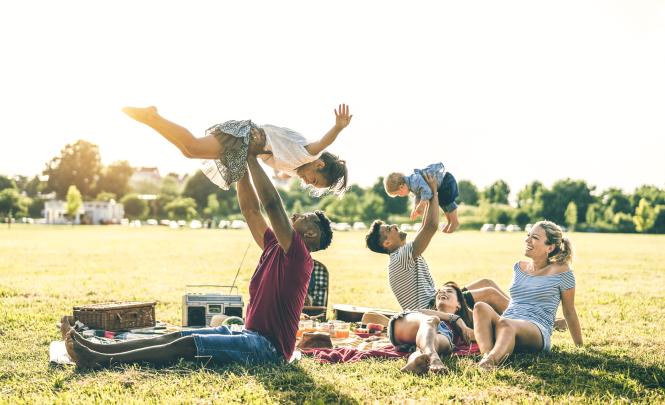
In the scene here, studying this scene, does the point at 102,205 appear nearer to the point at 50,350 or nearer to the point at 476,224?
the point at 476,224

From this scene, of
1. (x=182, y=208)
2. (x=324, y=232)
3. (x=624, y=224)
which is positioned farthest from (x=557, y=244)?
(x=182, y=208)

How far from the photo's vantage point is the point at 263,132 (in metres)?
5.36

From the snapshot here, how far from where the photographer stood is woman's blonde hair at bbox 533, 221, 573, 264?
20.1ft

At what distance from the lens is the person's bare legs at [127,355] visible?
16.6 ft

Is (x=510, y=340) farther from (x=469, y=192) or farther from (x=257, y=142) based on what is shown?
(x=469, y=192)

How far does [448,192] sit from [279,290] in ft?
10.4

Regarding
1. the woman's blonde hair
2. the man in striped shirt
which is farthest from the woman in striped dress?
the man in striped shirt

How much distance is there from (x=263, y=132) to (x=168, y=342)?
5.82 feet

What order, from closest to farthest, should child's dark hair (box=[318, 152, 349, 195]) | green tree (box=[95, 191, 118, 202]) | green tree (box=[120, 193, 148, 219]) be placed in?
child's dark hair (box=[318, 152, 349, 195]) < green tree (box=[120, 193, 148, 219]) < green tree (box=[95, 191, 118, 202])

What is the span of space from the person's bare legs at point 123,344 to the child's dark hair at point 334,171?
6.01 ft

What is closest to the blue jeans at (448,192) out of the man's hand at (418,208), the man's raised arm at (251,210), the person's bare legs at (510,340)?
the man's hand at (418,208)

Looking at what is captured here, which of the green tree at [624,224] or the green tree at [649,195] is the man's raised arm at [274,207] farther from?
the green tree at [649,195]

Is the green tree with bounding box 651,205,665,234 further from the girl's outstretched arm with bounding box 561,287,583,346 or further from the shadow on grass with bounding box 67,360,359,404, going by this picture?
the shadow on grass with bounding box 67,360,359,404

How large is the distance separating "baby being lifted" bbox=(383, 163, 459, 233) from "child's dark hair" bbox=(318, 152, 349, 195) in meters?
1.28
